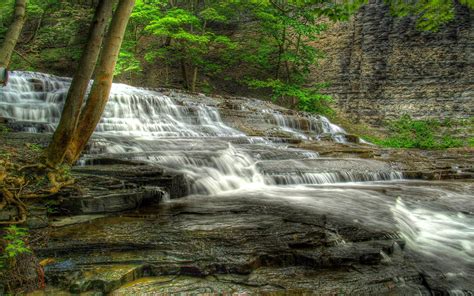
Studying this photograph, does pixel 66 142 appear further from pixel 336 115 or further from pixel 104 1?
pixel 336 115

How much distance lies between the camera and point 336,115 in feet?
61.8

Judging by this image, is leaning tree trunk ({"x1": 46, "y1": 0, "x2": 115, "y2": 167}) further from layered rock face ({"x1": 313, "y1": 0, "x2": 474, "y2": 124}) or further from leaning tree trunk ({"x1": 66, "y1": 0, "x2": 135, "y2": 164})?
layered rock face ({"x1": 313, "y1": 0, "x2": 474, "y2": 124})

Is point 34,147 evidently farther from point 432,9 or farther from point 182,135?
point 432,9

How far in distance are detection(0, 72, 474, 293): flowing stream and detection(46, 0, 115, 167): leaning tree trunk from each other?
3.88ft

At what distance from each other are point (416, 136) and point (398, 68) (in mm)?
4240

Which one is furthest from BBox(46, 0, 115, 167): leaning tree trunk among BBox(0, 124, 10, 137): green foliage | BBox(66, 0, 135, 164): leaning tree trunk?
BBox(0, 124, 10, 137): green foliage

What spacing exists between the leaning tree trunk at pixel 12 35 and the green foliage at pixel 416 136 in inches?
580

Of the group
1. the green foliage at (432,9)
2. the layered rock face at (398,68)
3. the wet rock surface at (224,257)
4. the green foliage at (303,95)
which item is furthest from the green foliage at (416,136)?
the wet rock surface at (224,257)

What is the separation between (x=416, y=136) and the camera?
650 inches

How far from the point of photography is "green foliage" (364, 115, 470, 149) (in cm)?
1532

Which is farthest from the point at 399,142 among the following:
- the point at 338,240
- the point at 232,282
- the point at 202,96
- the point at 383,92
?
the point at 232,282

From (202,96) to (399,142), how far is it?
9242mm

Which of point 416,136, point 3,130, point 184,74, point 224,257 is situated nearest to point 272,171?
point 224,257

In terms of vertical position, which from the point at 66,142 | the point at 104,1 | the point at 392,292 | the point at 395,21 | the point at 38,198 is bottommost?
the point at 392,292
